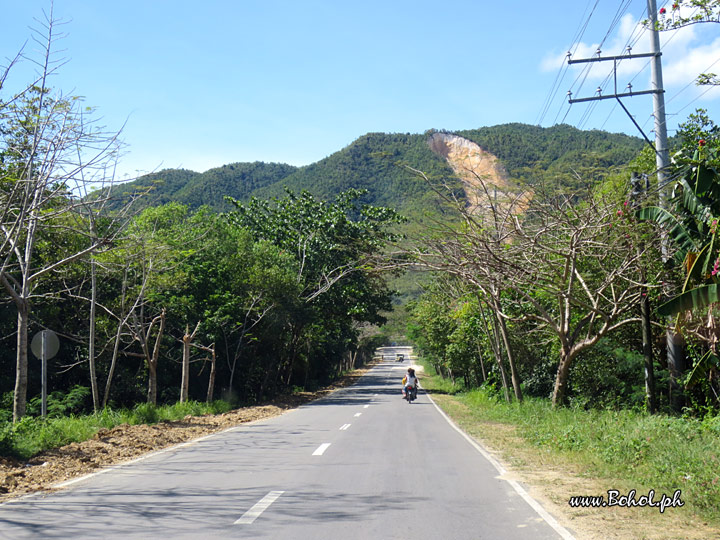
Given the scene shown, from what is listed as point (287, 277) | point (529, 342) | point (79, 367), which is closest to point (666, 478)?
point (529, 342)

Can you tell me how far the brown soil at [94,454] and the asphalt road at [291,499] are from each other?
2.06 ft

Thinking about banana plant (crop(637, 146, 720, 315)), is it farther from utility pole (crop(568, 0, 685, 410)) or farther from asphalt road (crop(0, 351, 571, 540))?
asphalt road (crop(0, 351, 571, 540))

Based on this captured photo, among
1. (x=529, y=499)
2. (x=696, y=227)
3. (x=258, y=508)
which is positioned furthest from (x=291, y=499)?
(x=696, y=227)

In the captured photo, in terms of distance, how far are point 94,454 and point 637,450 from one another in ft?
32.7

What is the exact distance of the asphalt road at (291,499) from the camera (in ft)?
20.6

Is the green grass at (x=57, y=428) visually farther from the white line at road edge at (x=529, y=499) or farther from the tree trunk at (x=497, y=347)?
the tree trunk at (x=497, y=347)

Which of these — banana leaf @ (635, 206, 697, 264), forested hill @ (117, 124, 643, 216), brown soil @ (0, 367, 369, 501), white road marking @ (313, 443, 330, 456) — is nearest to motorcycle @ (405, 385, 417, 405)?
brown soil @ (0, 367, 369, 501)

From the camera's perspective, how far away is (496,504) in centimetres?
761

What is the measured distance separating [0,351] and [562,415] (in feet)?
73.9

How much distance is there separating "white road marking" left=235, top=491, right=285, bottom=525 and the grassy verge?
4.72 m

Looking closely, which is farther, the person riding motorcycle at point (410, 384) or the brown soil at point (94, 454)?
the person riding motorcycle at point (410, 384)

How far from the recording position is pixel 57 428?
13430mm

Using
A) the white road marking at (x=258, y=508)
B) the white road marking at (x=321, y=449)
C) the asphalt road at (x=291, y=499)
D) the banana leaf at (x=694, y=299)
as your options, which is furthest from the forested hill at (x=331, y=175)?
the white road marking at (x=258, y=508)

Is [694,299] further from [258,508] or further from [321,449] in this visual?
[258,508]
